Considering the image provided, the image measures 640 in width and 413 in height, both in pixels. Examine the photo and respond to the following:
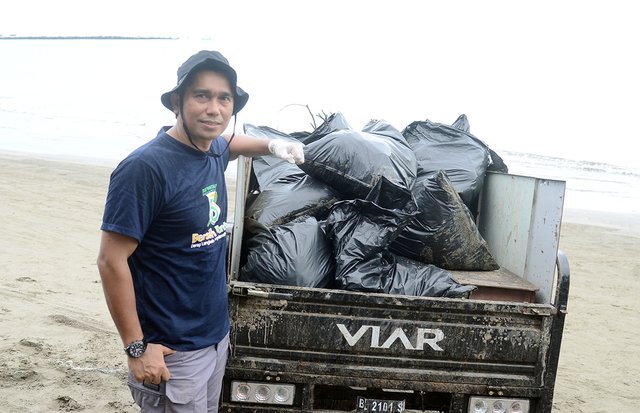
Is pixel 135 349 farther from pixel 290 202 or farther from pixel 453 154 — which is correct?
pixel 453 154

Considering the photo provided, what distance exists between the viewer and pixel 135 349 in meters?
2.00

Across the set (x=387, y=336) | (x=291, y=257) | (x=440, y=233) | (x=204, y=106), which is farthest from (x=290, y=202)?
(x=204, y=106)

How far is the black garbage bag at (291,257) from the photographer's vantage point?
9.79 ft

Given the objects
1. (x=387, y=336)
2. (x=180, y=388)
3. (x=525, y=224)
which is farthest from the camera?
(x=525, y=224)

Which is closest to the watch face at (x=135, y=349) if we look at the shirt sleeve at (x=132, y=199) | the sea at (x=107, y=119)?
the shirt sleeve at (x=132, y=199)

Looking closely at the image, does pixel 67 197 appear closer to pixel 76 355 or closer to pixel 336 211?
pixel 76 355

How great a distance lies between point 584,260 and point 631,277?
→ 2.56 feet

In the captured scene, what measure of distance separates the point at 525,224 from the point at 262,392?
1579mm

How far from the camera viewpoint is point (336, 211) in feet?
10.8

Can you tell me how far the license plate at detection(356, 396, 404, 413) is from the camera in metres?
2.93

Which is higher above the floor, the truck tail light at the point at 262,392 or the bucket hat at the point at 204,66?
the bucket hat at the point at 204,66

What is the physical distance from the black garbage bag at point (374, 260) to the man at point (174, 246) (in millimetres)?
881

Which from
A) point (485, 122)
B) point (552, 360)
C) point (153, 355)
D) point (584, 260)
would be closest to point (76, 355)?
point (153, 355)

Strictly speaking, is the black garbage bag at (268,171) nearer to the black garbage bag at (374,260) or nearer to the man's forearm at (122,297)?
the black garbage bag at (374,260)
